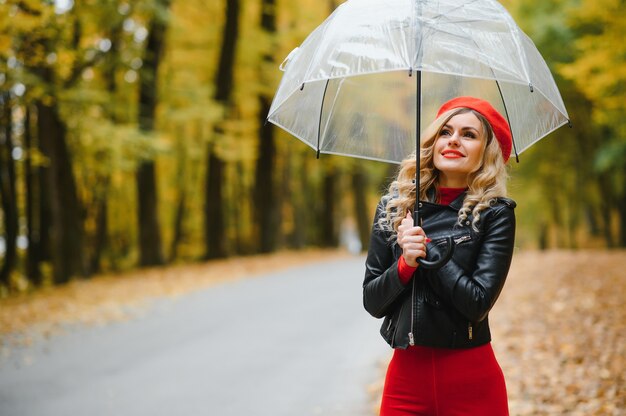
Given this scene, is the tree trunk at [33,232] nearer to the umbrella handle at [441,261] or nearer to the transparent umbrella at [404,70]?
the transparent umbrella at [404,70]

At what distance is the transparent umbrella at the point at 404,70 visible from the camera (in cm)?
297

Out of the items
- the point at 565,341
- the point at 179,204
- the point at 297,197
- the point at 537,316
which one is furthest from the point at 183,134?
the point at 565,341

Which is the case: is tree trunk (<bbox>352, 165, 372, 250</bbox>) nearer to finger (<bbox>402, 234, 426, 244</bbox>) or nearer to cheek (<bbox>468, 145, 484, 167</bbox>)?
cheek (<bbox>468, 145, 484, 167</bbox>)

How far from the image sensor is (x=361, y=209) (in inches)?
1040

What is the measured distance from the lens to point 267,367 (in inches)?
290

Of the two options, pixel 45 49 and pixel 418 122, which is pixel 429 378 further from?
pixel 45 49

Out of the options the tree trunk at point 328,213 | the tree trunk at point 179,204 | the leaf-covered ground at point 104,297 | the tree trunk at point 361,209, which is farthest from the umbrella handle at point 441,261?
the tree trunk at point 328,213

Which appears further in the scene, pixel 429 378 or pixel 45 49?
pixel 45 49

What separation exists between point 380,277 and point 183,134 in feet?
72.8

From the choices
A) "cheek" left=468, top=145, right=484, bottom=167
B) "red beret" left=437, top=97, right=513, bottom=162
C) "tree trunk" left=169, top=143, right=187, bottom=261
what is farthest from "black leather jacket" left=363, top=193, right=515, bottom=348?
"tree trunk" left=169, top=143, right=187, bottom=261

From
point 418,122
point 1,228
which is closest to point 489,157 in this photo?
point 418,122

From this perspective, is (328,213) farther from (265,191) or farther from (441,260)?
(441,260)

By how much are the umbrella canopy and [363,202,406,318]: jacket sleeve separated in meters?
0.54

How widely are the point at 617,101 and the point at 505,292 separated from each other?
5.76m
